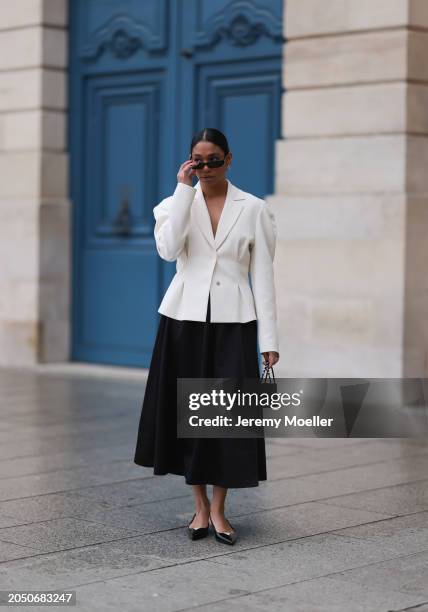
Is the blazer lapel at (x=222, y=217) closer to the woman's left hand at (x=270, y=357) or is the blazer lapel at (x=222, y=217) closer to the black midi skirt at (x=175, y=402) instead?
the black midi skirt at (x=175, y=402)

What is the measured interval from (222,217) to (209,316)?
48 centimetres

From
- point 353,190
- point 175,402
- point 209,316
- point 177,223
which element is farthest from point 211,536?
point 353,190

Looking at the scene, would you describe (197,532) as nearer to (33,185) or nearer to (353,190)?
(353,190)

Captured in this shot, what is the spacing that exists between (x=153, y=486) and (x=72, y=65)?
6646 millimetres

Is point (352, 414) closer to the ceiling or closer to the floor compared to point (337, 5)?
closer to the floor

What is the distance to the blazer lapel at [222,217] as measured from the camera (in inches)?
248

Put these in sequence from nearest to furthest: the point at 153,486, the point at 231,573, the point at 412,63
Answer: the point at 231,573, the point at 153,486, the point at 412,63

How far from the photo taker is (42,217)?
12.9 meters

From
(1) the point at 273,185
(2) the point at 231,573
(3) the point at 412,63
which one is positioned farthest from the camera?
(1) the point at 273,185

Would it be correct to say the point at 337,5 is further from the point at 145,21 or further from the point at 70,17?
the point at 70,17

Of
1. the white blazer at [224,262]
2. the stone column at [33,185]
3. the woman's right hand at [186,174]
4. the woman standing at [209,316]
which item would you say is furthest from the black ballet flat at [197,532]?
the stone column at [33,185]

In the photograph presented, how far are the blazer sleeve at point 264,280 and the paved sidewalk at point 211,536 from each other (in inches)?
37.4

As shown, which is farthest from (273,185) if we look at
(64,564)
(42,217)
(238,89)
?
(64,564)

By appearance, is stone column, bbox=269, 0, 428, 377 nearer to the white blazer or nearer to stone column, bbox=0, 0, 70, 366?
stone column, bbox=0, 0, 70, 366
